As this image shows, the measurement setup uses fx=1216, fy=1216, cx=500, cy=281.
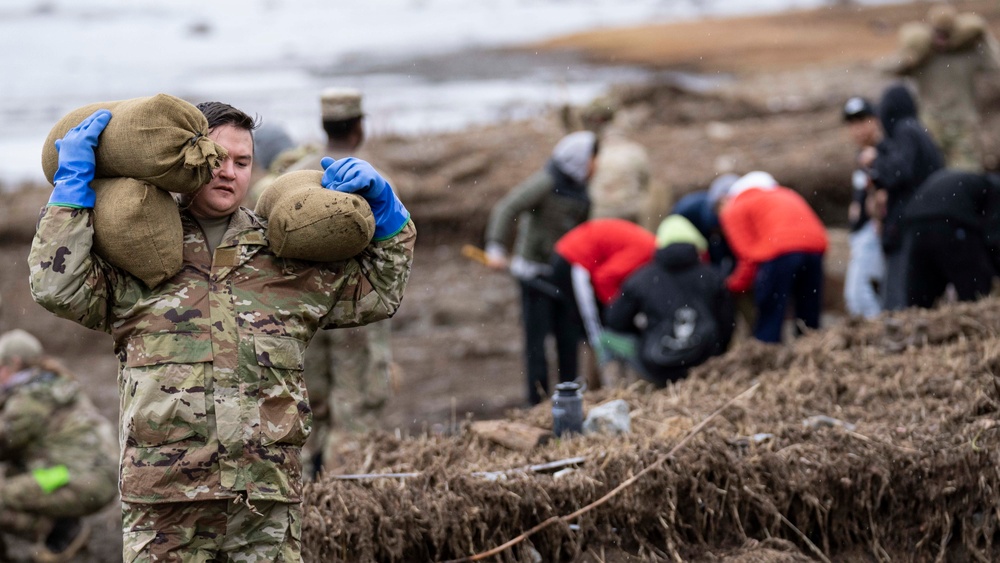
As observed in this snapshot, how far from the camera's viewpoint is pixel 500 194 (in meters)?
15.3

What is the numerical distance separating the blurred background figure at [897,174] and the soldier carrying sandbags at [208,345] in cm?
561

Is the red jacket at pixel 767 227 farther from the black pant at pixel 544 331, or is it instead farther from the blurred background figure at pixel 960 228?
the black pant at pixel 544 331

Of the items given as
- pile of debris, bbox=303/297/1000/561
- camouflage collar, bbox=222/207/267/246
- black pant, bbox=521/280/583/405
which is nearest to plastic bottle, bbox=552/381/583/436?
pile of debris, bbox=303/297/1000/561

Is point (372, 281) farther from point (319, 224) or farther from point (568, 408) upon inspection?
point (568, 408)

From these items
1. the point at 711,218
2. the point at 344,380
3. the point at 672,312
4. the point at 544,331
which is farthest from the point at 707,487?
the point at 711,218

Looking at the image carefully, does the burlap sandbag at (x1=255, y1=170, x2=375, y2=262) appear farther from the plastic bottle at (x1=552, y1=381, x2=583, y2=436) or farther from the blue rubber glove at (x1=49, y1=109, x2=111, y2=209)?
the plastic bottle at (x1=552, y1=381, x2=583, y2=436)

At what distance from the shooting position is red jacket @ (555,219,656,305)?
8.16 metres

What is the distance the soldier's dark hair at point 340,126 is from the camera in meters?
6.26

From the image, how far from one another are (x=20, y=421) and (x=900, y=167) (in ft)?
19.5

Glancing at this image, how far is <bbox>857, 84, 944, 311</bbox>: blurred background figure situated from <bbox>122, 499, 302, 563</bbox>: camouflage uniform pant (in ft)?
19.0

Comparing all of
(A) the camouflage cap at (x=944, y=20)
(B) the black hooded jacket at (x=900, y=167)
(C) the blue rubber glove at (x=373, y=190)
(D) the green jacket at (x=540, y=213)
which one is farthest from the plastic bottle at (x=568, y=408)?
(A) the camouflage cap at (x=944, y=20)

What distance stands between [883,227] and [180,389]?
20.8 feet

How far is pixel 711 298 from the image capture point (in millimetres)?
7566

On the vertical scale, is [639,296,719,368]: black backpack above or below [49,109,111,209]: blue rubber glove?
below
